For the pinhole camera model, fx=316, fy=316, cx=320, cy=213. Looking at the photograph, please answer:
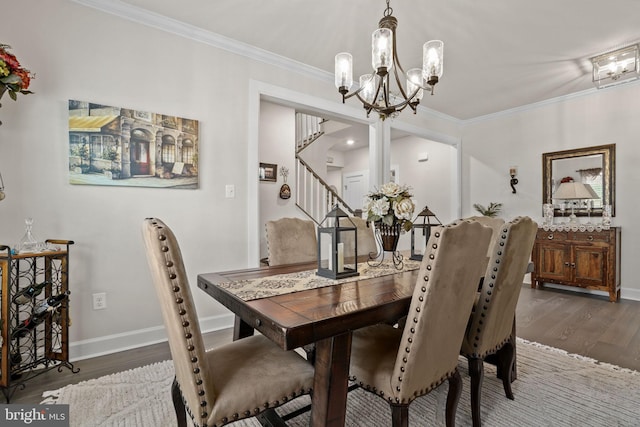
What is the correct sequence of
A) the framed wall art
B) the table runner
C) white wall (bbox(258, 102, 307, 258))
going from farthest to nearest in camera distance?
1. white wall (bbox(258, 102, 307, 258))
2. the framed wall art
3. the table runner

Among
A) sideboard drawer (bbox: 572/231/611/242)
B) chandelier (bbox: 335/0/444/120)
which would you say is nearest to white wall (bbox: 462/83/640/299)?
sideboard drawer (bbox: 572/231/611/242)

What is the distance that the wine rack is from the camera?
1733 millimetres

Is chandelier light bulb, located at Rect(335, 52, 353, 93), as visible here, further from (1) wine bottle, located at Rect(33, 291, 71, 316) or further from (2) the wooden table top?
(1) wine bottle, located at Rect(33, 291, 71, 316)

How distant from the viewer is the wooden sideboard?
12.3ft

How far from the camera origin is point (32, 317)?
6.09 feet

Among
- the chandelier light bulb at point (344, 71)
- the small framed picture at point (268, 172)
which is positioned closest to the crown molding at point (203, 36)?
the small framed picture at point (268, 172)

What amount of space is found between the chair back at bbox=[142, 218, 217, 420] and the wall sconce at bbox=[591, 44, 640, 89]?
4.28 metres

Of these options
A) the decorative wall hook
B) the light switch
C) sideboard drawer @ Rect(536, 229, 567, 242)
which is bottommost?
sideboard drawer @ Rect(536, 229, 567, 242)

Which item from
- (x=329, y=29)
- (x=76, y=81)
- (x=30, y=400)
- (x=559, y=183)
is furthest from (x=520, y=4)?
(x=30, y=400)

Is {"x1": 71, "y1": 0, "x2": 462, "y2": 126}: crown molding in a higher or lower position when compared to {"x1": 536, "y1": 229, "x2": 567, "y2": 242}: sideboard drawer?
higher

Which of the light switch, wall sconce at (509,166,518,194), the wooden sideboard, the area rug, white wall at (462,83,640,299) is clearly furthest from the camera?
wall sconce at (509,166,518,194)

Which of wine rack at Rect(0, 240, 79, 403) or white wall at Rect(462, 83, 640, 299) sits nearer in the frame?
wine rack at Rect(0, 240, 79, 403)

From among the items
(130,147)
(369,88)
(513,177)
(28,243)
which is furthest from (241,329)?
(513,177)

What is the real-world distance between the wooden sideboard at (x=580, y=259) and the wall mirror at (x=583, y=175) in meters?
0.46
